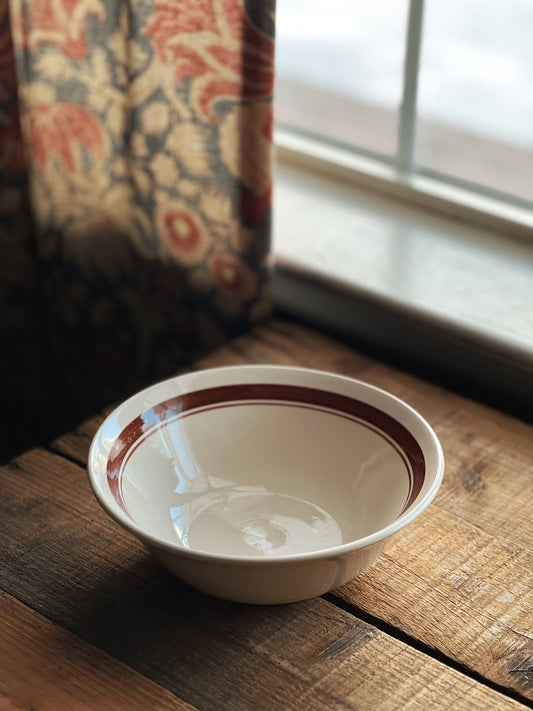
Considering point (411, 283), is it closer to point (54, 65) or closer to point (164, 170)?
point (164, 170)

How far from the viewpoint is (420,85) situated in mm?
1199

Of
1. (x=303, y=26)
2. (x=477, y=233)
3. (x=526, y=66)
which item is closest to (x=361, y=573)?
(x=477, y=233)

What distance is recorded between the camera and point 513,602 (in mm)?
725

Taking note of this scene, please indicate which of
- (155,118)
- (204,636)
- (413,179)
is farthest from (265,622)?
(413,179)

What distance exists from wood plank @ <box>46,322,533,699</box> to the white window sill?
0.07m

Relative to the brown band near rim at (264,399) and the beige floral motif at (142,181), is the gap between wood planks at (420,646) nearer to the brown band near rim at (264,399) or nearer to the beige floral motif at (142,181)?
the brown band near rim at (264,399)

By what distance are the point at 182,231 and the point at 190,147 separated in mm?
108

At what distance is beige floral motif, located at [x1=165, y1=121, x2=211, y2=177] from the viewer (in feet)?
3.40

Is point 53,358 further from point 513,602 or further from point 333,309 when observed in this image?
point 513,602

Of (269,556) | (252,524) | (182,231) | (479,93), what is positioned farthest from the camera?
(479,93)

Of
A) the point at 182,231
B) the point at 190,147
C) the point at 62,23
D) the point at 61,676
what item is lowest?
the point at 61,676

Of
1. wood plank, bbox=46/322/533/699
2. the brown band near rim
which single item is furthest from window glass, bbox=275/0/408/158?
the brown band near rim

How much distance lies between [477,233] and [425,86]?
0.21 metres

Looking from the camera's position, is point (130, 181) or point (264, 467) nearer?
point (264, 467)
